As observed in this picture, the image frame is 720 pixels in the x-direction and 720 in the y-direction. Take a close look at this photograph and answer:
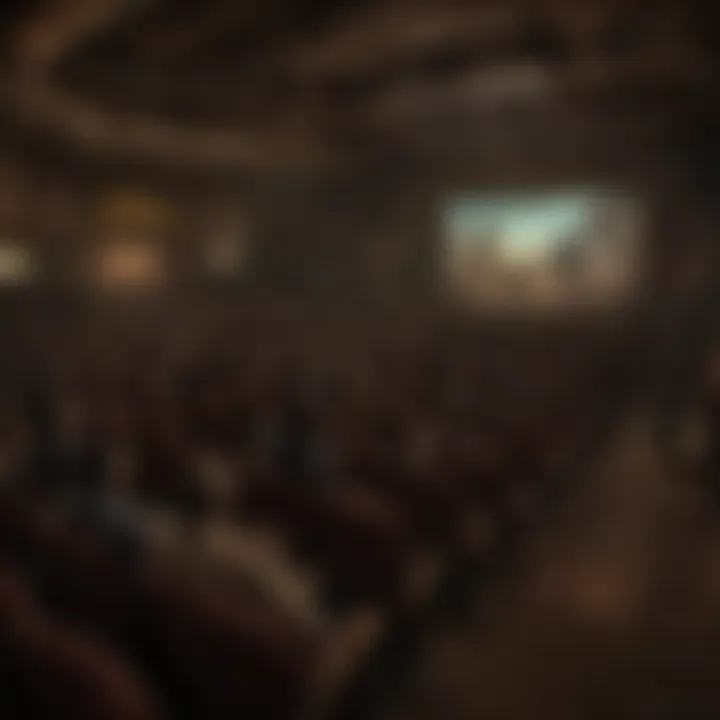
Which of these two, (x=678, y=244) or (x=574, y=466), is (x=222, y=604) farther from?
(x=678, y=244)

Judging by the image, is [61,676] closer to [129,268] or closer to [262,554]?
[262,554]

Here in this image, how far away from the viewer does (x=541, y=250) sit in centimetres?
110

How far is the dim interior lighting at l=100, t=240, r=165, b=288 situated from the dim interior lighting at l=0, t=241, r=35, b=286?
98mm

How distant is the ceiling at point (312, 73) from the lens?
1118 mm

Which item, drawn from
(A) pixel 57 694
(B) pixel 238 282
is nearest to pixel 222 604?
A: (A) pixel 57 694

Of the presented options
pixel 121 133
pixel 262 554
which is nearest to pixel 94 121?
pixel 121 133

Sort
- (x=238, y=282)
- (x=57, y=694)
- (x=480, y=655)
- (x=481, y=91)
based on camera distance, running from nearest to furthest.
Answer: (x=57, y=694)
(x=480, y=655)
(x=481, y=91)
(x=238, y=282)

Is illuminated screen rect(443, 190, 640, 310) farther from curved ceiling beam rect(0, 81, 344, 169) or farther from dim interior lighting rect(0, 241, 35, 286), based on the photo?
dim interior lighting rect(0, 241, 35, 286)

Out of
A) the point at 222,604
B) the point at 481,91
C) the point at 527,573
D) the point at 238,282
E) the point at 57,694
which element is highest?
the point at 481,91

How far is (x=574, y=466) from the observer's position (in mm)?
→ 1098

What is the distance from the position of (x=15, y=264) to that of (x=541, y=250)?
68 centimetres

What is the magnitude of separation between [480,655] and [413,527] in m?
0.21

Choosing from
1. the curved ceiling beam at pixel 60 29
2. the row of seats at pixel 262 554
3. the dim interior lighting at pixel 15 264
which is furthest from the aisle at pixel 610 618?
the curved ceiling beam at pixel 60 29

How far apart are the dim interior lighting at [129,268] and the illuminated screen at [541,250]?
0.39 m
